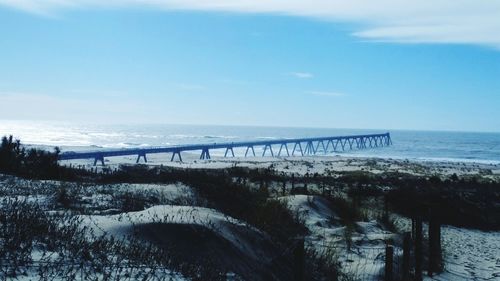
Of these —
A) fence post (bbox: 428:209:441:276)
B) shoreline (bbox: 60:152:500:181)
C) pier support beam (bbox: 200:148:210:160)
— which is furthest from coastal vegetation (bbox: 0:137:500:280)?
pier support beam (bbox: 200:148:210:160)

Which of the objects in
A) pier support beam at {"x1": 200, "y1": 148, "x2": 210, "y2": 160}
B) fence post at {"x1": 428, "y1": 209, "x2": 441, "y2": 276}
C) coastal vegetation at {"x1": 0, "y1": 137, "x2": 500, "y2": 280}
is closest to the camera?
coastal vegetation at {"x1": 0, "y1": 137, "x2": 500, "y2": 280}

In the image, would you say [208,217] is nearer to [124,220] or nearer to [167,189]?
[124,220]

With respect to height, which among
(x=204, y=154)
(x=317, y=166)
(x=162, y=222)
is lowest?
(x=317, y=166)

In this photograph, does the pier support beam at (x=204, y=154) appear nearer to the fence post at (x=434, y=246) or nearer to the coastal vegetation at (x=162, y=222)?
the coastal vegetation at (x=162, y=222)

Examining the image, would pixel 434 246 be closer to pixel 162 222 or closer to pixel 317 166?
pixel 162 222

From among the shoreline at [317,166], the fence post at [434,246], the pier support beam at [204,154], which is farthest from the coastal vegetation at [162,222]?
the pier support beam at [204,154]

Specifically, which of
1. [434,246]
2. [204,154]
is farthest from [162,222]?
[204,154]

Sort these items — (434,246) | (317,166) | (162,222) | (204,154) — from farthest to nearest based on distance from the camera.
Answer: (204,154) → (317,166) → (434,246) → (162,222)

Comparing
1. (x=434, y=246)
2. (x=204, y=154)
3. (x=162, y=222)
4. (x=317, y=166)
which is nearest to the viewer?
(x=162, y=222)

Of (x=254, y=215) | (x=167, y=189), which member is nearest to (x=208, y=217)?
(x=254, y=215)

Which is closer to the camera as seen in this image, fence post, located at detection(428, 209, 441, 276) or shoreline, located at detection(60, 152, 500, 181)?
fence post, located at detection(428, 209, 441, 276)

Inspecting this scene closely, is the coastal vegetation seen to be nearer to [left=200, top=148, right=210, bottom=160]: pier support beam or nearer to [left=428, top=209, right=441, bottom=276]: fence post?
[left=428, top=209, right=441, bottom=276]: fence post
